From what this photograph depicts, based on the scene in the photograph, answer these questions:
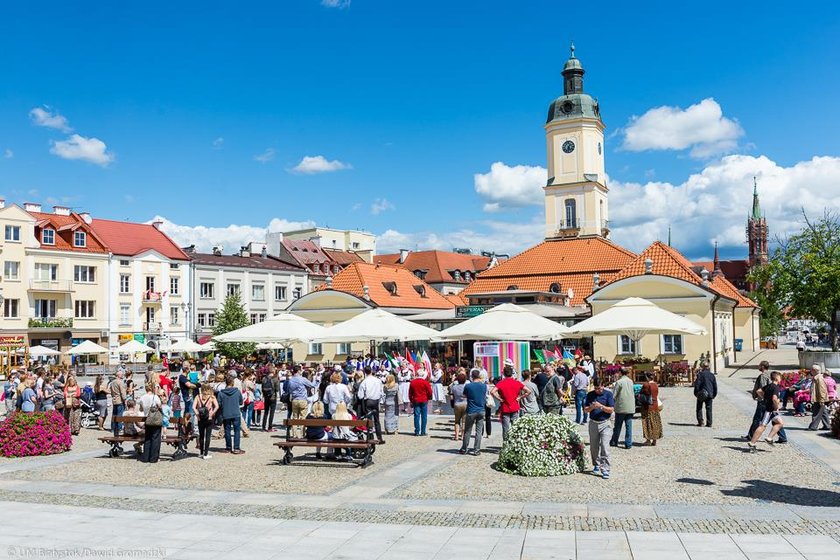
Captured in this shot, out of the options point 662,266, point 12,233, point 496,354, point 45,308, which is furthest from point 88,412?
point 45,308

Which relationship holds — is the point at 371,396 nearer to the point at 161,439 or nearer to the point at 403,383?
the point at 161,439

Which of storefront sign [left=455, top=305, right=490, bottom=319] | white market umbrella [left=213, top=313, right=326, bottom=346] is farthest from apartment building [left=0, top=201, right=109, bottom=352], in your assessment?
white market umbrella [left=213, top=313, right=326, bottom=346]

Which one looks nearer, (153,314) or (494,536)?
(494,536)

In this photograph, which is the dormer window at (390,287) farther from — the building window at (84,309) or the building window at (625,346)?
the building window at (84,309)

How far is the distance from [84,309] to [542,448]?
167 ft

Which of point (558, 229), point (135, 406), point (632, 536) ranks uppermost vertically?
point (558, 229)

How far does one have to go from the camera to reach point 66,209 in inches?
2349

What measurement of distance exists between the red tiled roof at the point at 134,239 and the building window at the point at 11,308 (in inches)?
314

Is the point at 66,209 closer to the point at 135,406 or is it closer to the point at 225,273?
the point at 225,273

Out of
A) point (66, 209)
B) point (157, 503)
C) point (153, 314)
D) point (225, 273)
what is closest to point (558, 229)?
point (225, 273)

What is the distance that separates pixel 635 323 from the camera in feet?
76.2

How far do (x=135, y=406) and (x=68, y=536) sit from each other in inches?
291

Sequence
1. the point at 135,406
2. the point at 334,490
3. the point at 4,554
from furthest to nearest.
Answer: the point at 135,406 < the point at 334,490 < the point at 4,554

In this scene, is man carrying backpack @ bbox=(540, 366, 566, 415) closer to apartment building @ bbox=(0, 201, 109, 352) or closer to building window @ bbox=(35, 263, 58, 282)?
apartment building @ bbox=(0, 201, 109, 352)
